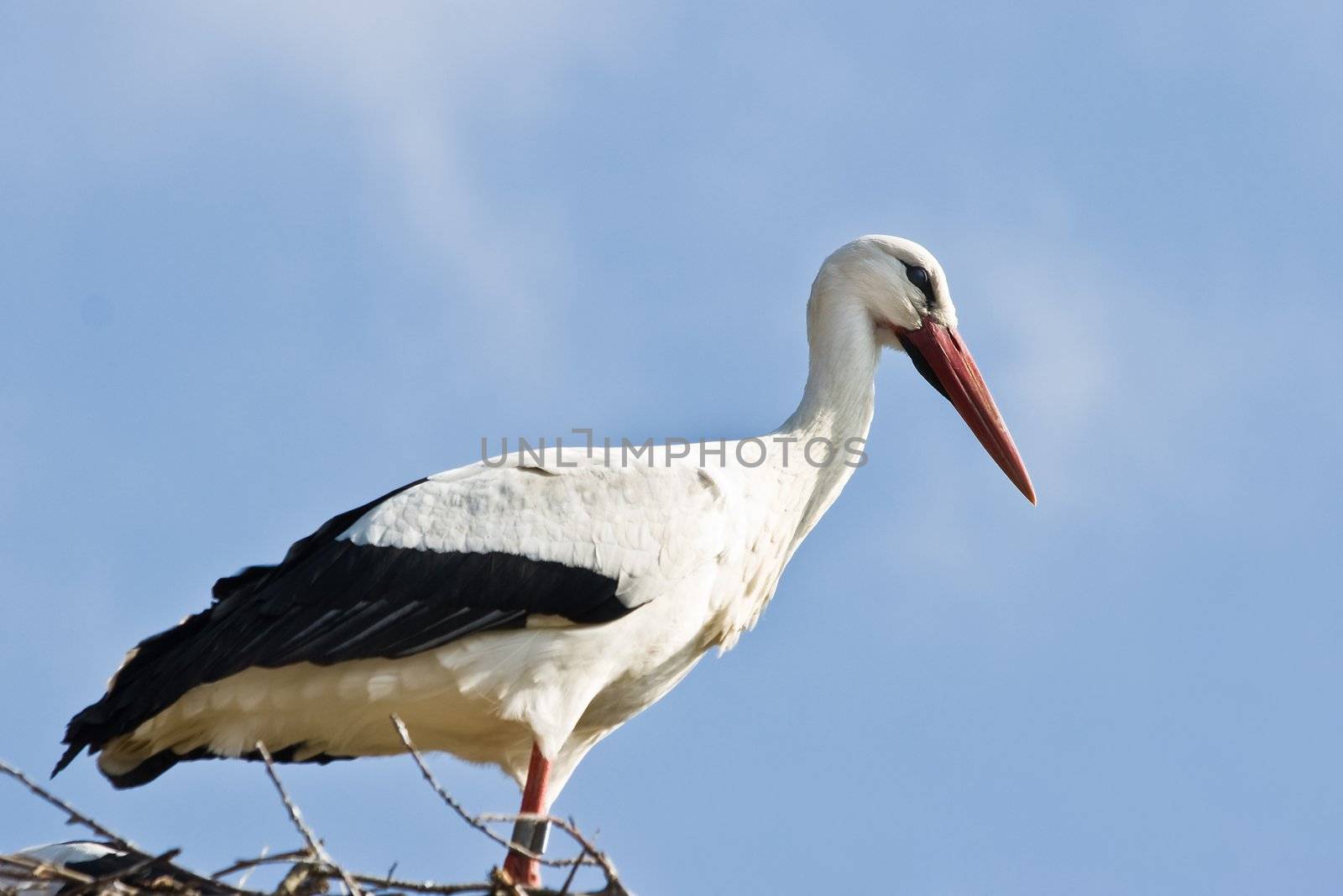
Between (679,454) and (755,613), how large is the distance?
58 cm

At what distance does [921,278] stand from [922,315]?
0.42 ft

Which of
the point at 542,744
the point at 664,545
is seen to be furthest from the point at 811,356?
the point at 542,744

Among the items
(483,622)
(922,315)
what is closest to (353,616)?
(483,622)

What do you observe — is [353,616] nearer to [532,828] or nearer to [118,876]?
[532,828]

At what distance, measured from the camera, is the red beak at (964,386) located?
7395 mm

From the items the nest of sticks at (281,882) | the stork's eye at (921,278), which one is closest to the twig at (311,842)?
the nest of sticks at (281,882)

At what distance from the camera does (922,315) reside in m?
7.38

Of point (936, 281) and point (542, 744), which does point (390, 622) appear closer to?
point (542, 744)

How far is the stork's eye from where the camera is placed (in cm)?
738

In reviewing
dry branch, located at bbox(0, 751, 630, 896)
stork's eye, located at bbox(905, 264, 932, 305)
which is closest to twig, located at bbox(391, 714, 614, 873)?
dry branch, located at bbox(0, 751, 630, 896)

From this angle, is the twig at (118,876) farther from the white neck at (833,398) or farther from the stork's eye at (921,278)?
the stork's eye at (921,278)

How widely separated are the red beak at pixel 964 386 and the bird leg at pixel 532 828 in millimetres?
2041

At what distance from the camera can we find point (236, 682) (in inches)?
252

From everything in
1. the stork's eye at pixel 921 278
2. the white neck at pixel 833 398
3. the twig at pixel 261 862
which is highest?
the stork's eye at pixel 921 278
